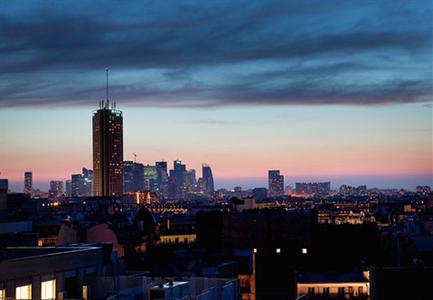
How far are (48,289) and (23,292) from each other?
1474mm

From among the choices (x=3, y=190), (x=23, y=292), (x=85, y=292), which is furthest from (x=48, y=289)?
(x=3, y=190)

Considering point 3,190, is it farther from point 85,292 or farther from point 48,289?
point 85,292

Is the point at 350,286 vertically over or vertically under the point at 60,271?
under

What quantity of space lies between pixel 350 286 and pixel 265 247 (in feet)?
97.8

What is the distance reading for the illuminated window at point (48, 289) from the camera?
28984mm

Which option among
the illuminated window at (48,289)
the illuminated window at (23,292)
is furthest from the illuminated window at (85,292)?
the illuminated window at (23,292)

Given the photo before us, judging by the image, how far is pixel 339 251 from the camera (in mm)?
91062

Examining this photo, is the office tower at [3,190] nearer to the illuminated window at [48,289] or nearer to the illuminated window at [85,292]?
the illuminated window at [48,289]

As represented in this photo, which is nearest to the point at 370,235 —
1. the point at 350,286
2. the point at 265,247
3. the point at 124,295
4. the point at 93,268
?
the point at 265,247

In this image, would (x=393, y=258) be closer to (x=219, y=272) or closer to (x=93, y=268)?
(x=219, y=272)

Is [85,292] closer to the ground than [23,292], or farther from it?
closer to the ground

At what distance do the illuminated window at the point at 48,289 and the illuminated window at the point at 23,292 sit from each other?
2.33 ft

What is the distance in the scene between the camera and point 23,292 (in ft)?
91.5

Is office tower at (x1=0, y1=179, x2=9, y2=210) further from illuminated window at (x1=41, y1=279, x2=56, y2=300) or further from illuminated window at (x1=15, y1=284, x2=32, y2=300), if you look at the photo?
illuminated window at (x1=15, y1=284, x2=32, y2=300)
